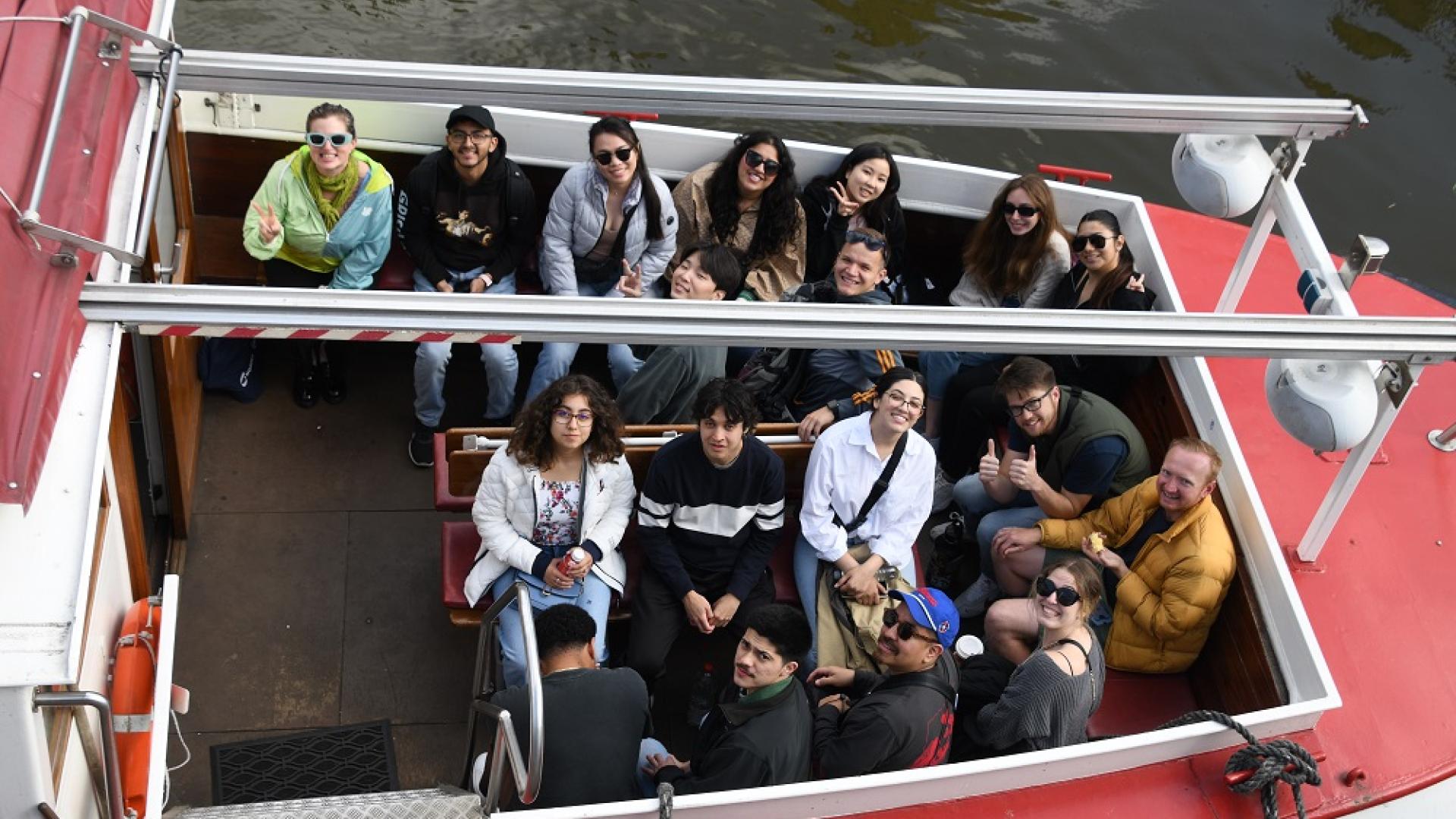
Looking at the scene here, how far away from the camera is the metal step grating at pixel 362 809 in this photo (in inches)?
134

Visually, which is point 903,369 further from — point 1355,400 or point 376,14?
point 376,14

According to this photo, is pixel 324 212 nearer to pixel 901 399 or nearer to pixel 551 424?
pixel 551 424

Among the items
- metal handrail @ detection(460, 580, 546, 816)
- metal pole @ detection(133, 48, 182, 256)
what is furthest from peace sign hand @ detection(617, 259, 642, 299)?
metal pole @ detection(133, 48, 182, 256)

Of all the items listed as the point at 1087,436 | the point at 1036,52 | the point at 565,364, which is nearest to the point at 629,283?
the point at 565,364

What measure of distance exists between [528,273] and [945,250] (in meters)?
1.64

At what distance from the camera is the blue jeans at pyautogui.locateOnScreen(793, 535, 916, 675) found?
453cm

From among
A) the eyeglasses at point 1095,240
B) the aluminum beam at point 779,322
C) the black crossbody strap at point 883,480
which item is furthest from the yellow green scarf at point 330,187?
the eyeglasses at point 1095,240

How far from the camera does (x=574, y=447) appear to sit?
4.38m

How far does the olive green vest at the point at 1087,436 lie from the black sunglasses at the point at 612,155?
1.66 meters

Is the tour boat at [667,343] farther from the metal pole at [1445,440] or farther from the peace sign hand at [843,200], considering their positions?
the peace sign hand at [843,200]

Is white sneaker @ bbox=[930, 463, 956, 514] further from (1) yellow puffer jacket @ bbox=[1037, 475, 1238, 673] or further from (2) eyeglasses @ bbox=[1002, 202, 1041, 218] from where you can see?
(2) eyeglasses @ bbox=[1002, 202, 1041, 218]

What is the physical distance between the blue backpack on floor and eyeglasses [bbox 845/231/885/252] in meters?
2.17

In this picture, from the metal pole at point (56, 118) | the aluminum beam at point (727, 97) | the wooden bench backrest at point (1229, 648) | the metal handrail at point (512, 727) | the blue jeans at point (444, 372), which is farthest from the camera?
the blue jeans at point (444, 372)

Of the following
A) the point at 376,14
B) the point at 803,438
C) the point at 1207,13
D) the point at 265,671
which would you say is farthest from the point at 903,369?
the point at 1207,13
